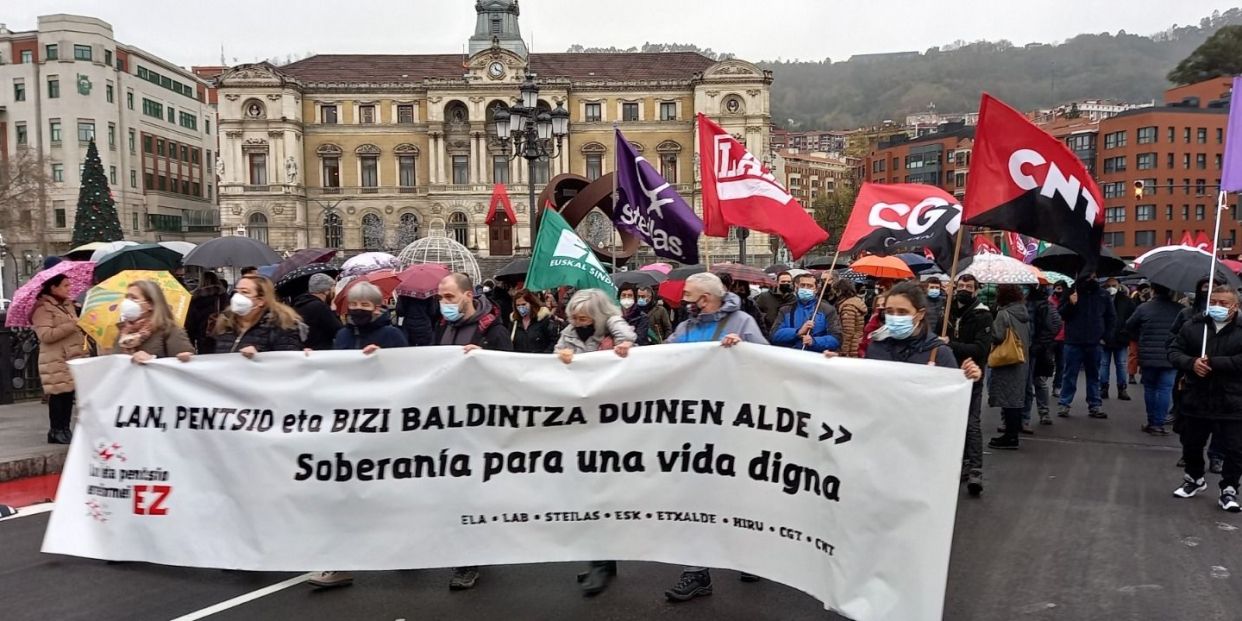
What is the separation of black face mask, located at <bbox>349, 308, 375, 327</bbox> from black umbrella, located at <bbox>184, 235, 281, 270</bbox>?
6548 millimetres

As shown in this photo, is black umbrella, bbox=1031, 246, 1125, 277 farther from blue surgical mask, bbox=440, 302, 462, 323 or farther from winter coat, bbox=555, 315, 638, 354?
blue surgical mask, bbox=440, 302, 462, 323

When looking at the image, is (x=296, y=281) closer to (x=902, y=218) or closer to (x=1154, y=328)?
(x=902, y=218)

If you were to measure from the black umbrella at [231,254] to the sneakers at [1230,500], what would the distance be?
10.5 m

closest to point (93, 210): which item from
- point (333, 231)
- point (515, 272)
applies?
point (333, 231)

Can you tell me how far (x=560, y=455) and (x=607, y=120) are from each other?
79.1m

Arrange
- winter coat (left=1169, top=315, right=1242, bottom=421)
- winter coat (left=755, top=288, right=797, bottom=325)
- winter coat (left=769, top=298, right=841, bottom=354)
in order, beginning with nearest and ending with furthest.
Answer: winter coat (left=1169, top=315, right=1242, bottom=421), winter coat (left=769, top=298, right=841, bottom=354), winter coat (left=755, top=288, right=797, bottom=325)

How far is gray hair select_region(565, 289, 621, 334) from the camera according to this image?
5.54m

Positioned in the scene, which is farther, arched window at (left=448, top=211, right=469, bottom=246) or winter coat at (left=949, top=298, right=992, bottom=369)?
arched window at (left=448, top=211, right=469, bottom=246)

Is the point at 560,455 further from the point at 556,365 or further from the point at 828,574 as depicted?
the point at 828,574

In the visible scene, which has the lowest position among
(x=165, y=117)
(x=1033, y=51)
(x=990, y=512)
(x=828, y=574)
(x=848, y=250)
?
(x=990, y=512)

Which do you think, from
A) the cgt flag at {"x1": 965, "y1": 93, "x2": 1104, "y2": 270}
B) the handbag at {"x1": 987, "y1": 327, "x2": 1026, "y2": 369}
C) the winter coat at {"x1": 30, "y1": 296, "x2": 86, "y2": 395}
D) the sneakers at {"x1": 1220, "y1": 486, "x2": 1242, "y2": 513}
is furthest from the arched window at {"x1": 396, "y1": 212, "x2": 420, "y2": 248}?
the cgt flag at {"x1": 965, "y1": 93, "x2": 1104, "y2": 270}

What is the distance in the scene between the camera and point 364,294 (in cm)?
573

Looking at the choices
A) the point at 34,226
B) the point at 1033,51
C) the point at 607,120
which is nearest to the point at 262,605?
the point at 34,226

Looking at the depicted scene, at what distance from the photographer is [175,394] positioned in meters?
5.31
